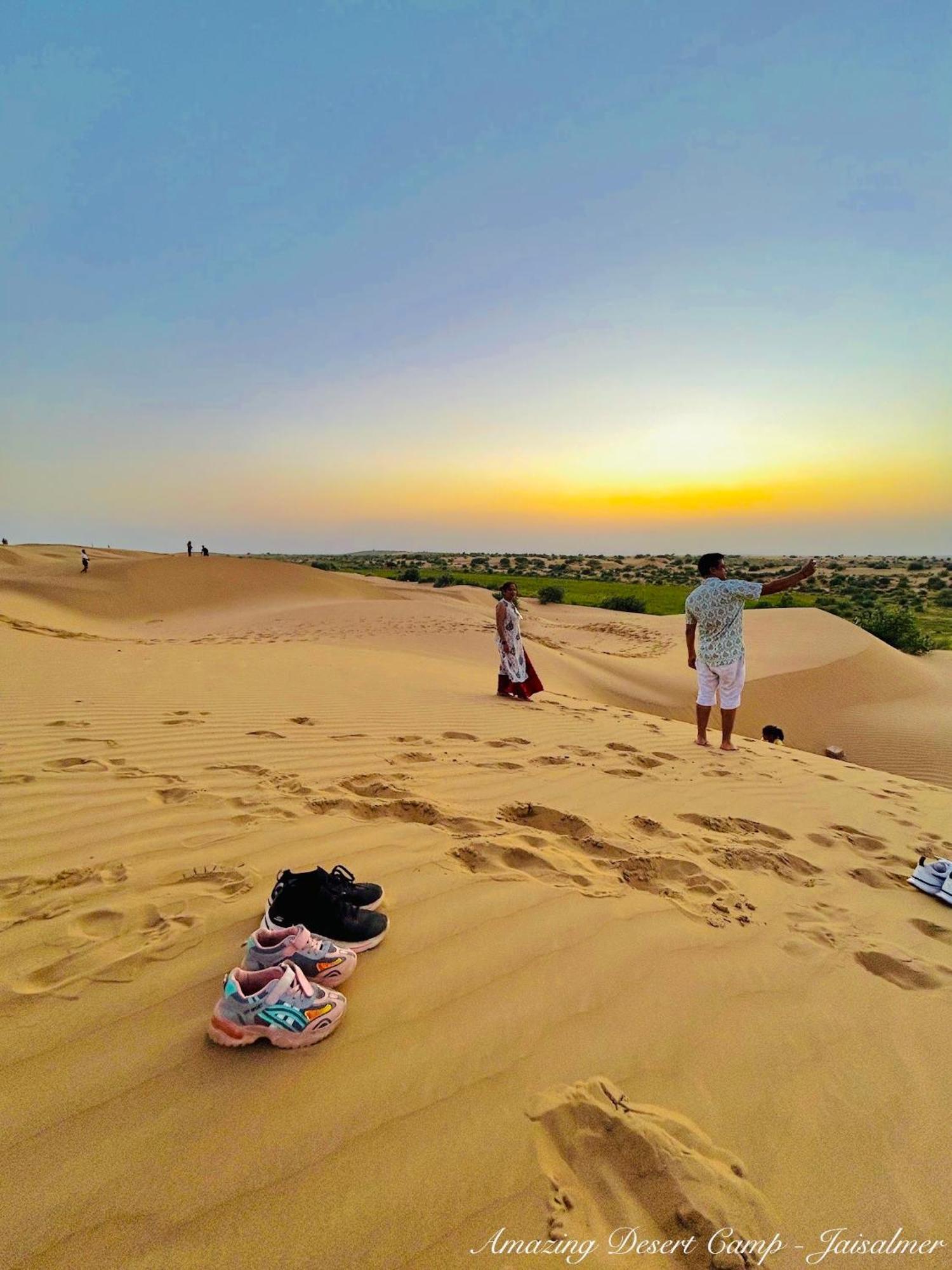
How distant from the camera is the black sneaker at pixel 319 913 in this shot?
7.01 ft

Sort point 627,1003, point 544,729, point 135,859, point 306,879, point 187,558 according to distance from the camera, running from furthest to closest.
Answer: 1. point 187,558
2. point 544,729
3. point 135,859
4. point 306,879
5. point 627,1003

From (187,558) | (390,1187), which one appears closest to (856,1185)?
(390,1187)

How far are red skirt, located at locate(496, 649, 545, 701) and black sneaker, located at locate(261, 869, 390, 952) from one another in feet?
18.2

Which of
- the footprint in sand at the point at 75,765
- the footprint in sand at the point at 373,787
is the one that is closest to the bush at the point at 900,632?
the footprint in sand at the point at 373,787

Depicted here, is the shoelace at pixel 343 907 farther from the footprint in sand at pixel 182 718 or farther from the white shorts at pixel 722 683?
the white shorts at pixel 722 683

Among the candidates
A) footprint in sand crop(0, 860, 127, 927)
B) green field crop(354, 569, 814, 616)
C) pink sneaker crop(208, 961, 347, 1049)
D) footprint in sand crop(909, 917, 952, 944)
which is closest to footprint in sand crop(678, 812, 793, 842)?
footprint in sand crop(909, 917, 952, 944)

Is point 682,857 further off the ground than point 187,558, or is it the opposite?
point 187,558

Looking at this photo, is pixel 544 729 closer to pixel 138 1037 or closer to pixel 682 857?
pixel 682 857

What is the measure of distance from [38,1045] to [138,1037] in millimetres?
254

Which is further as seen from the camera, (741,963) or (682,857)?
(682,857)

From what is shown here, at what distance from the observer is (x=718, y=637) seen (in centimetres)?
592

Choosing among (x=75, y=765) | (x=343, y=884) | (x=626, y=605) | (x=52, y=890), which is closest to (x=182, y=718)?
(x=75, y=765)

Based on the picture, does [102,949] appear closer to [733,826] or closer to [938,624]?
[733,826]

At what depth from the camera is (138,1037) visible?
5.67 feet
